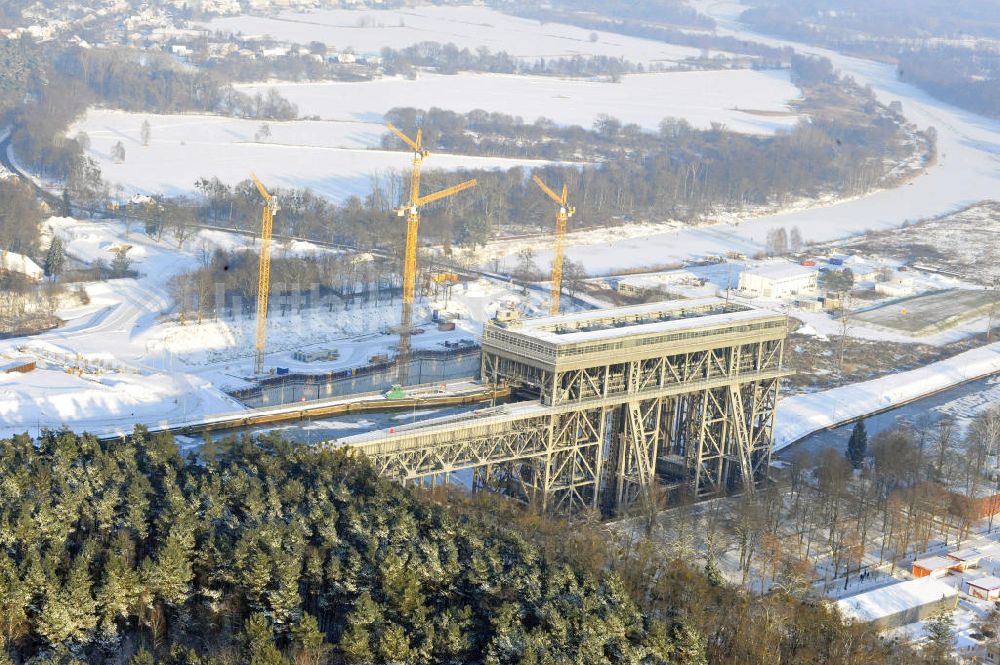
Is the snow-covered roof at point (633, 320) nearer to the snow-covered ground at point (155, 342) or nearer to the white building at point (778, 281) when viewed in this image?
the snow-covered ground at point (155, 342)

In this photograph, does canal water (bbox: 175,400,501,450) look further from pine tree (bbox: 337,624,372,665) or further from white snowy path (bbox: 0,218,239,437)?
pine tree (bbox: 337,624,372,665)

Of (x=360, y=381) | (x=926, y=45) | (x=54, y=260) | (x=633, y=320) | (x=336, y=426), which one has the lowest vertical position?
(x=360, y=381)

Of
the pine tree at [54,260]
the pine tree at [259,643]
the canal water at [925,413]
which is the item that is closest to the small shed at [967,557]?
the canal water at [925,413]

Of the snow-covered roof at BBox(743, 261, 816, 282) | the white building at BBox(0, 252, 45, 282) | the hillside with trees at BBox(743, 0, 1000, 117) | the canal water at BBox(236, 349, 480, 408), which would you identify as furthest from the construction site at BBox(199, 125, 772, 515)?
A: the hillside with trees at BBox(743, 0, 1000, 117)

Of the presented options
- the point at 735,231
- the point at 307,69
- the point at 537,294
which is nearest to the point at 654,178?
the point at 735,231

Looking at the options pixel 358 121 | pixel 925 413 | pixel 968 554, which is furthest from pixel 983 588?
pixel 358 121

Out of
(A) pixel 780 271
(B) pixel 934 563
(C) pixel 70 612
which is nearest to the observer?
(C) pixel 70 612

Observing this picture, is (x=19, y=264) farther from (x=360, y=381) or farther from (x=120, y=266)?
(x=360, y=381)
